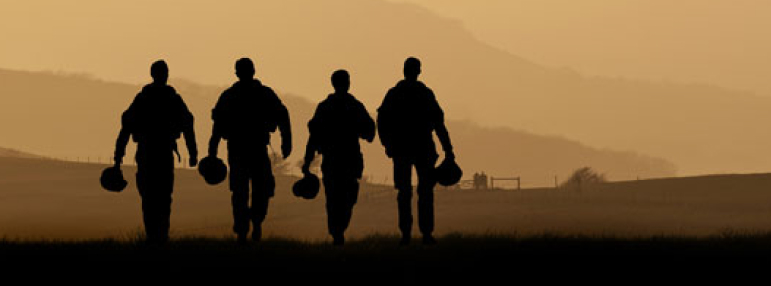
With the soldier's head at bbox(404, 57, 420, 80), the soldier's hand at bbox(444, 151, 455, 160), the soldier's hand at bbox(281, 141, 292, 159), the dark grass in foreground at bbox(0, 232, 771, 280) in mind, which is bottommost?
the dark grass in foreground at bbox(0, 232, 771, 280)

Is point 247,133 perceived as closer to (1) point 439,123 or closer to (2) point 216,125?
(2) point 216,125

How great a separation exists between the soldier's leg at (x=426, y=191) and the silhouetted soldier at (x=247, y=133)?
185 centimetres

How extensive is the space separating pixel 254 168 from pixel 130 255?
2.68m

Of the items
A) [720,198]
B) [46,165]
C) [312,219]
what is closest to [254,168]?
[312,219]

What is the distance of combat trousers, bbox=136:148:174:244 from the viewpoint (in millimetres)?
16609

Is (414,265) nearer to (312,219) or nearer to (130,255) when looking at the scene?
(130,255)

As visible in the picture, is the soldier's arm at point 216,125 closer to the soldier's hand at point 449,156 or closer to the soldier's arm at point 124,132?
the soldier's arm at point 124,132

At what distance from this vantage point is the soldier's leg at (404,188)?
1691cm

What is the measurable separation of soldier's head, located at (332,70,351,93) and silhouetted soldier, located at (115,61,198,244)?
204 centimetres

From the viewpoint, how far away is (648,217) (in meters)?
60.2

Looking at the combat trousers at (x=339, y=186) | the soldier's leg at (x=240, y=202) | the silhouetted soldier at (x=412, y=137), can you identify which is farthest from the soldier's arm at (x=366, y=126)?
the soldier's leg at (x=240, y=202)

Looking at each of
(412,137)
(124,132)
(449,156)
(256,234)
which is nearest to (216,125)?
(124,132)

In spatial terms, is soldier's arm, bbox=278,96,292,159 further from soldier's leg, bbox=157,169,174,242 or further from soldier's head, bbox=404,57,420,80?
soldier's head, bbox=404,57,420,80

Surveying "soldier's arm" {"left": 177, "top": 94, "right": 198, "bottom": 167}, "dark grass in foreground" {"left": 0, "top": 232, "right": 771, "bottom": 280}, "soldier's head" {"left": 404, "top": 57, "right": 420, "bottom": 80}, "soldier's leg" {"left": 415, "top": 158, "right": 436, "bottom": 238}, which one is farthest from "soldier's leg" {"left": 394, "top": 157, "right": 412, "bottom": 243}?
"soldier's arm" {"left": 177, "top": 94, "right": 198, "bottom": 167}
